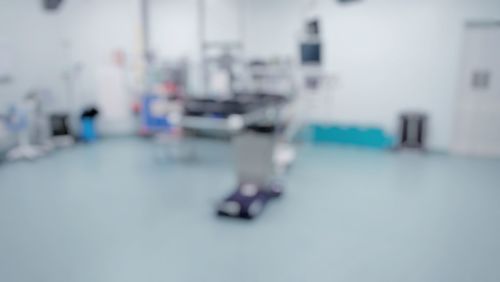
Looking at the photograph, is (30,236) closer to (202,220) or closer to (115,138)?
(202,220)

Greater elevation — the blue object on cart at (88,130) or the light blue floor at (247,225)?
the blue object on cart at (88,130)

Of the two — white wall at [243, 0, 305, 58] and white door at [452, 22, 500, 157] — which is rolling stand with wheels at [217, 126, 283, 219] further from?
white door at [452, 22, 500, 157]

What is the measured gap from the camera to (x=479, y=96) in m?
5.86

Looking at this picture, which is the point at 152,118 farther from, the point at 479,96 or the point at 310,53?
the point at 479,96

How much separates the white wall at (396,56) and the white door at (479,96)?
14 centimetres

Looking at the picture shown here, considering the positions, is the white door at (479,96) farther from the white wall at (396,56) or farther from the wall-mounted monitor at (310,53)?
the wall-mounted monitor at (310,53)

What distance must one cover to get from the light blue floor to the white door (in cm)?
63

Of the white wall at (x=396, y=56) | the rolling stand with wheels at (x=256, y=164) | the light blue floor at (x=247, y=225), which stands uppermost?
the white wall at (x=396, y=56)

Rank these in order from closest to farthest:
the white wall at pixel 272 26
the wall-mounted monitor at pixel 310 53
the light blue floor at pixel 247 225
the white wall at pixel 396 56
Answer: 1. the light blue floor at pixel 247 225
2. the white wall at pixel 396 56
3. the wall-mounted monitor at pixel 310 53
4. the white wall at pixel 272 26

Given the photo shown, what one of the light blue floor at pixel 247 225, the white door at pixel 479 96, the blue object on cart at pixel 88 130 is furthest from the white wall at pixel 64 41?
the white door at pixel 479 96

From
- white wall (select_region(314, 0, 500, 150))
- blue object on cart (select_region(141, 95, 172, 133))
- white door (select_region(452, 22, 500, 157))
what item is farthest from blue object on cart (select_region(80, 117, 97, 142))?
white door (select_region(452, 22, 500, 157))

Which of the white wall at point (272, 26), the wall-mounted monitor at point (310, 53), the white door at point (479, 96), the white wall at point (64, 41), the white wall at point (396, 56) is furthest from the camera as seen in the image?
the white wall at point (272, 26)

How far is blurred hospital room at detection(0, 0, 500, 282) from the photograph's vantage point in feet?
10.3

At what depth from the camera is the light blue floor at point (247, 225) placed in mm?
2898
